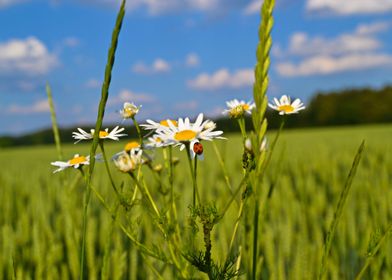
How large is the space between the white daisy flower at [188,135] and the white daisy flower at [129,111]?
0.34 feet

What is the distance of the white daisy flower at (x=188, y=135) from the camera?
0.56 metres

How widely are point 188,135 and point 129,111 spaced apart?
16cm

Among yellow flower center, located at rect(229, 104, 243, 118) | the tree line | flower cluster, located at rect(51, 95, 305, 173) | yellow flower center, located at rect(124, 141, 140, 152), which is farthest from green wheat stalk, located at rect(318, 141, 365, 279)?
the tree line

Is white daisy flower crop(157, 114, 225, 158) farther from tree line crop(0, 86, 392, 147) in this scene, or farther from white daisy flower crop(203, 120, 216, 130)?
tree line crop(0, 86, 392, 147)

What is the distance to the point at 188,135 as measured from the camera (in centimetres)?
58

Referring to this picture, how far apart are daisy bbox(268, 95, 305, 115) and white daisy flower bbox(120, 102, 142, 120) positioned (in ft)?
0.70

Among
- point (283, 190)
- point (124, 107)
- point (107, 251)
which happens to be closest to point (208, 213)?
point (107, 251)

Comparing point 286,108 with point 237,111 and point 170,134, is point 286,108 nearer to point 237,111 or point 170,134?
point 237,111

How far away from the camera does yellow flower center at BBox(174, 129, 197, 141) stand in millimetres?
566

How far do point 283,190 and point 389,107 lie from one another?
109ft

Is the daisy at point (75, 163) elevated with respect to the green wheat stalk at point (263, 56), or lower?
lower

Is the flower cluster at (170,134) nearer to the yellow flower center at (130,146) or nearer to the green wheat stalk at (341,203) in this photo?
the yellow flower center at (130,146)

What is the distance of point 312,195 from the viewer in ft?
9.54

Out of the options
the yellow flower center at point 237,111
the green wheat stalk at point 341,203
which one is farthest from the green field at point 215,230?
the green wheat stalk at point 341,203
